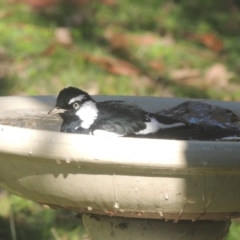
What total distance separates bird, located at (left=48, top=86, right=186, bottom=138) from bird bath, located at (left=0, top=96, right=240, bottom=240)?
325mm

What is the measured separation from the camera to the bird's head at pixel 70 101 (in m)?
2.98

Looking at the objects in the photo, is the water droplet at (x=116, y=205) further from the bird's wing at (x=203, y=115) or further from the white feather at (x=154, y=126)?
the bird's wing at (x=203, y=115)

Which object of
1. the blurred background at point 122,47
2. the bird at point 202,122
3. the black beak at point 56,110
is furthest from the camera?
the blurred background at point 122,47

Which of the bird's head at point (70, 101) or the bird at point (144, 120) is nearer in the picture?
the bird at point (144, 120)

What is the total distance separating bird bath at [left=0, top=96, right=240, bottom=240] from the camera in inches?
78.0

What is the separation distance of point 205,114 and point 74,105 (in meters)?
0.58

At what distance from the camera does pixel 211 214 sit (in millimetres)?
2279

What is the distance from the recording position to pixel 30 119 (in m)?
2.80

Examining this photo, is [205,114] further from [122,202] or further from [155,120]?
[122,202]

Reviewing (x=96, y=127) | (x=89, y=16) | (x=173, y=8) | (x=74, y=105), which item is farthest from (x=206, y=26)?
(x=96, y=127)

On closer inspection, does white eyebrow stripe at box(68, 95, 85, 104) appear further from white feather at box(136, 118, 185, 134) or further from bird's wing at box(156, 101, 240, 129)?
white feather at box(136, 118, 185, 134)

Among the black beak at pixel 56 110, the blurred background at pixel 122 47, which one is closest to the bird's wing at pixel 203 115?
the black beak at pixel 56 110

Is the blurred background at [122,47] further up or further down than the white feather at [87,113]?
further up

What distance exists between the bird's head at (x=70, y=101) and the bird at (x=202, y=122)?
33cm
